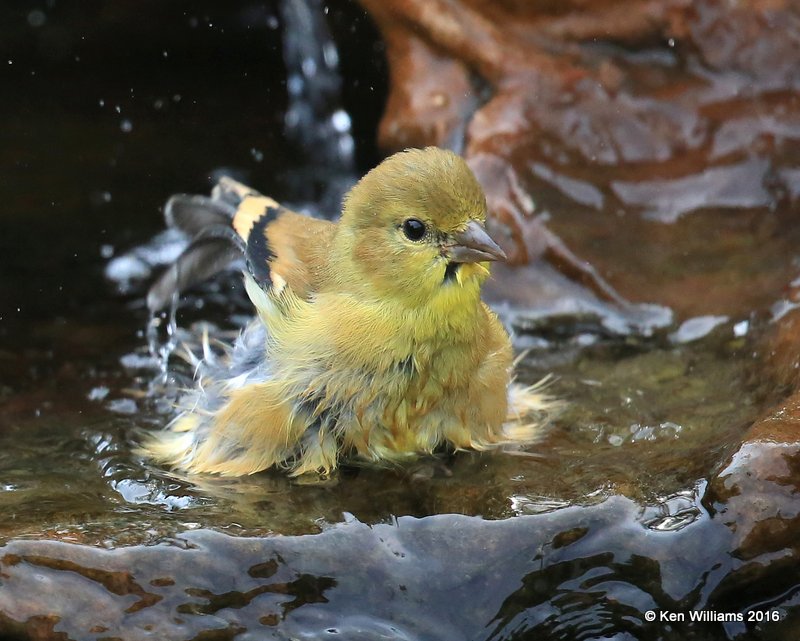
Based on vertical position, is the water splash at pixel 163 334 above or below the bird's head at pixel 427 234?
above

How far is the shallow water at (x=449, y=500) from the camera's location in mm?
3654

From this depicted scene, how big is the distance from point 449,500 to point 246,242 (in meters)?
1.80

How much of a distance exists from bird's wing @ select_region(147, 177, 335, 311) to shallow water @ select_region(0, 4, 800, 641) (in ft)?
1.24

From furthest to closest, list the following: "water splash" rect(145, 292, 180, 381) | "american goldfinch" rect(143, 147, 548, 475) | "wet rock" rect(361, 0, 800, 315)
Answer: "wet rock" rect(361, 0, 800, 315)
"water splash" rect(145, 292, 180, 381)
"american goldfinch" rect(143, 147, 548, 475)

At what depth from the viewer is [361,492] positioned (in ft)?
13.9

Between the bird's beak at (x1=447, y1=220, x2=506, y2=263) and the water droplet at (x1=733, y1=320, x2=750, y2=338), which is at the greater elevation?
the water droplet at (x1=733, y1=320, x2=750, y2=338)

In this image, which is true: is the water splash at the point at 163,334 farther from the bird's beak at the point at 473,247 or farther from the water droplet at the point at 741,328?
the water droplet at the point at 741,328

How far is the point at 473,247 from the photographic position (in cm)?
419

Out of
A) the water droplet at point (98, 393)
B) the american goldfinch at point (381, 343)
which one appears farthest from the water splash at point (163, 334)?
the american goldfinch at point (381, 343)

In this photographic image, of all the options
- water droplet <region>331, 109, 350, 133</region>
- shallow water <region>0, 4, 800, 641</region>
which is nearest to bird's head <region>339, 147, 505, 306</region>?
shallow water <region>0, 4, 800, 641</region>

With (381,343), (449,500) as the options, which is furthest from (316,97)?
(449,500)

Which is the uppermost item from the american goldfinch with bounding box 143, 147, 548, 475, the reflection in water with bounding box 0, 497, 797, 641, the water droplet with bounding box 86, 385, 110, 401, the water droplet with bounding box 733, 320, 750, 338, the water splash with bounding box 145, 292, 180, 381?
the water splash with bounding box 145, 292, 180, 381

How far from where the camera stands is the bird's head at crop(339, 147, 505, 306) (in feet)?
13.9

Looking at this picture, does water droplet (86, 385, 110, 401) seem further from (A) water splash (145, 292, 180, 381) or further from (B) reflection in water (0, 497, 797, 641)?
(B) reflection in water (0, 497, 797, 641)
